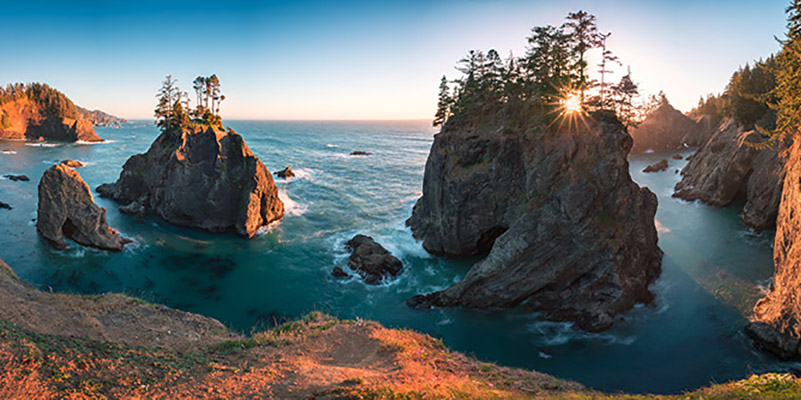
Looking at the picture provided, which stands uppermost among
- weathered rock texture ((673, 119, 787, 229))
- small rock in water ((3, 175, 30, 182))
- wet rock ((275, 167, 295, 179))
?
weathered rock texture ((673, 119, 787, 229))

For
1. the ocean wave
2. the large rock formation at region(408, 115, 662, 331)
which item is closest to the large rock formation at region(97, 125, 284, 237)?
the ocean wave

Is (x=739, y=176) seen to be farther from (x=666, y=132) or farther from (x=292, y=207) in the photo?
(x=666, y=132)

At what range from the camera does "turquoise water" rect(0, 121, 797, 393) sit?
23.5m

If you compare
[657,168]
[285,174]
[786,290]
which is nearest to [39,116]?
[285,174]

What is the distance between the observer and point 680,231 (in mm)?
43406

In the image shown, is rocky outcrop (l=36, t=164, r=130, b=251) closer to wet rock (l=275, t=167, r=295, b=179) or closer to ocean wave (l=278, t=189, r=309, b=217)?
ocean wave (l=278, t=189, r=309, b=217)

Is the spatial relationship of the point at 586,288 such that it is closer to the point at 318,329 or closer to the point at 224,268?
the point at 318,329

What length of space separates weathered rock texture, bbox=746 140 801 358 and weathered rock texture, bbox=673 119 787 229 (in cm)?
1248

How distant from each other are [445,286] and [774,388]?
23.4 m

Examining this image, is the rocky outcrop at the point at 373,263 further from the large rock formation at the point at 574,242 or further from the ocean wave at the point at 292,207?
the ocean wave at the point at 292,207

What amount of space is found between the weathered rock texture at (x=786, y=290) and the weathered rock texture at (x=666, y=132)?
93108 mm

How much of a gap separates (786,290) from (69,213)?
6071cm

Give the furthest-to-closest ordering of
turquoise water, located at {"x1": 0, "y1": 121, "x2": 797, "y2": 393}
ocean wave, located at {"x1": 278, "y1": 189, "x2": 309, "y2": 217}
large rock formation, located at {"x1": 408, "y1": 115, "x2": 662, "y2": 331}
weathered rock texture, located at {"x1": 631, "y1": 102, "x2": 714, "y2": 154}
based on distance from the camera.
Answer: weathered rock texture, located at {"x1": 631, "y1": 102, "x2": 714, "y2": 154}, ocean wave, located at {"x1": 278, "y1": 189, "x2": 309, "y2": 217}, large rock formation, located at {"x1": 408, "y1": 115, "x2": 662, "y2": 331}, turquoise water, located at {"x1": 0, "y1": 121, "x2": 797, "y2": 393}

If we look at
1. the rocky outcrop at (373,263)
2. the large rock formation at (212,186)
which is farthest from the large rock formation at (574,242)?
the large rock formation at (212,186)
